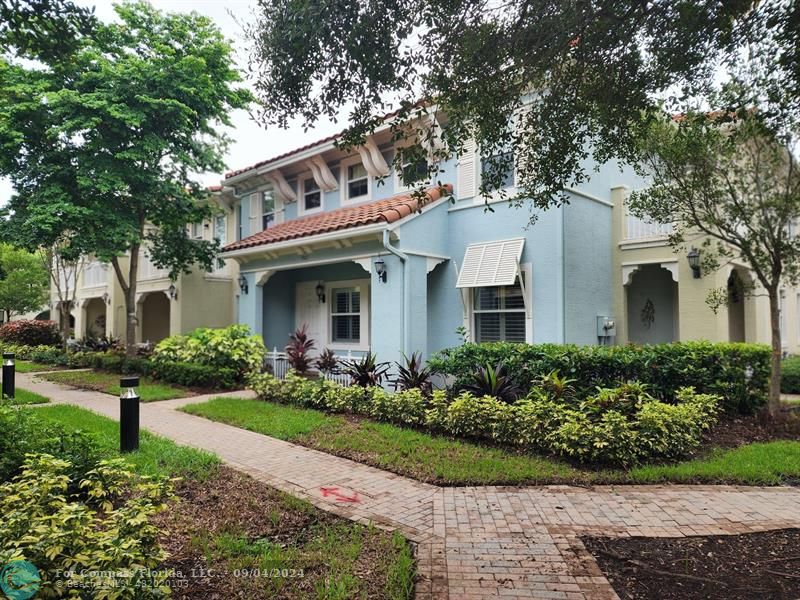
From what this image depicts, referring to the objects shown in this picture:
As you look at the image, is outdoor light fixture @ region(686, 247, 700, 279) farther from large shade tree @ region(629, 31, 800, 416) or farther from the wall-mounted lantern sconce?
the wall-mounted lantern sconce

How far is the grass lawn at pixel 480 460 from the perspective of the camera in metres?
5.36

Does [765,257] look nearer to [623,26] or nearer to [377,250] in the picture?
[623,26]

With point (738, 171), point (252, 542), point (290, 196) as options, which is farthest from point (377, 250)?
point (252, 542)

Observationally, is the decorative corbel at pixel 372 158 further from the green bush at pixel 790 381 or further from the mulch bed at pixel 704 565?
the green bush at pixel 790 381

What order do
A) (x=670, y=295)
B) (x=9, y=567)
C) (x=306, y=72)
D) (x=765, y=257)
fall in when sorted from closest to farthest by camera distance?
(x=9, y=567) → (x=306, y=72) → (x=765, y=257) → (x=670, y=295)

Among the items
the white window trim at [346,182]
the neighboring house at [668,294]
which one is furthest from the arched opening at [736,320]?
the white window trim at [346,182]

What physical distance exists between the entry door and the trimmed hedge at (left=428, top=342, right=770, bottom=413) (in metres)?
6.66

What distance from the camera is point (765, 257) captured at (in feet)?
25.6

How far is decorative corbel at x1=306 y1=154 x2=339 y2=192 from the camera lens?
13453 millimetres

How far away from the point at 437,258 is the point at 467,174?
2073mm

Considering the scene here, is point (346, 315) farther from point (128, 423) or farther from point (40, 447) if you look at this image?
point (40, 447)

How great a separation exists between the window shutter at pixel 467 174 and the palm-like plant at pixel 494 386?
16.0 ft

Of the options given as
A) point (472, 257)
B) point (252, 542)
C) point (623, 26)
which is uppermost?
point (623, 26)

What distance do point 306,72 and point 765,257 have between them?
25.1 feet
